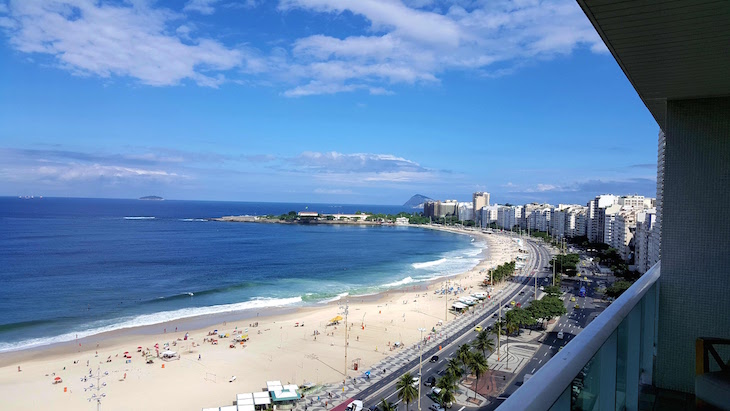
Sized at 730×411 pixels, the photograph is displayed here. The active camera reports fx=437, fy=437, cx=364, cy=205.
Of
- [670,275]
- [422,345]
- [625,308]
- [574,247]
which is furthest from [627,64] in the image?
[574,247]

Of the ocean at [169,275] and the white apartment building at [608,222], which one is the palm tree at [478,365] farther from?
the white apartment building at [608,222]

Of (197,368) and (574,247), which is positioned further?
(574,247)

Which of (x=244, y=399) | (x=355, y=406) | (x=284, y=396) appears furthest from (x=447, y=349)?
(x=244, y=399)

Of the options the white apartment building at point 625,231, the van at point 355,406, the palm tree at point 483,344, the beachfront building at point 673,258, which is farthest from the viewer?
the white apartment building at point 625,231

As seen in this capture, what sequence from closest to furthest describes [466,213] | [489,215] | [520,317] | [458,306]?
[520,317] → [458,306] → [489,215] → [466,213]

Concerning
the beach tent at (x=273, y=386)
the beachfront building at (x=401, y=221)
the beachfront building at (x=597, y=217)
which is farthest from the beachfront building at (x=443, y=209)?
the beach tent at (x=273, y=386)

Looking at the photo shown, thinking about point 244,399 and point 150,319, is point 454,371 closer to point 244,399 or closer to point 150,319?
point 244,399

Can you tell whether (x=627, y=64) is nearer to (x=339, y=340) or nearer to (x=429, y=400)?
(x=429, y=400)
